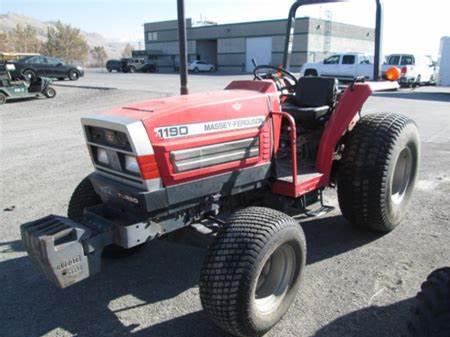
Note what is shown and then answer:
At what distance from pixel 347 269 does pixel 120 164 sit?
6.58ft

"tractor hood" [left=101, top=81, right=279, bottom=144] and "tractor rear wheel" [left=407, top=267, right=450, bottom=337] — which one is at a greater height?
"tractor hood" [left=101, top=81, right=279, bottom=144]

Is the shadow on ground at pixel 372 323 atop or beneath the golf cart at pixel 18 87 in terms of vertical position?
beneath

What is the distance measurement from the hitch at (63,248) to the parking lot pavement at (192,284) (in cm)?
56

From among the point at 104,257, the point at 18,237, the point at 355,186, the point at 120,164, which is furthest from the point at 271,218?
the point at 18,237

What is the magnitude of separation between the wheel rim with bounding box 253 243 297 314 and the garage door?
41.5 m

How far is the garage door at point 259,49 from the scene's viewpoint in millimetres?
43094

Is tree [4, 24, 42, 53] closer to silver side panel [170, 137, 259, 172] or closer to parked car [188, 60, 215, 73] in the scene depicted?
parked car [188, 60, 215, 73]

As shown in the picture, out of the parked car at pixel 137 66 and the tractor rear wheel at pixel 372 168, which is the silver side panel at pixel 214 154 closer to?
the tractor rear wheel at pixel 372 168

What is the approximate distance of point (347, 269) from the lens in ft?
11.3

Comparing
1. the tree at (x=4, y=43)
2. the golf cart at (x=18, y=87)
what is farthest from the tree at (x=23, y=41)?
the golf cart at (x=18, y=87)

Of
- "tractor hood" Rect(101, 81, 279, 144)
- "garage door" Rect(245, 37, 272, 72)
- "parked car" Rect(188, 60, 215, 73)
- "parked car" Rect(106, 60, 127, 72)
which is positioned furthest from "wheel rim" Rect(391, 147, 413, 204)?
"garage door" Rect(245, 37, 272, 72)

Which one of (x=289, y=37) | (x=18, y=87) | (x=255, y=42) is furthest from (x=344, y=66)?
(x=255, y=42)

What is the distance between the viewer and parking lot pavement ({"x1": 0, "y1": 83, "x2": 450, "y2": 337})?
9.12ft

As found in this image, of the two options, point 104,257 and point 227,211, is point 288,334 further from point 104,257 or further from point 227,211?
point 104,257
